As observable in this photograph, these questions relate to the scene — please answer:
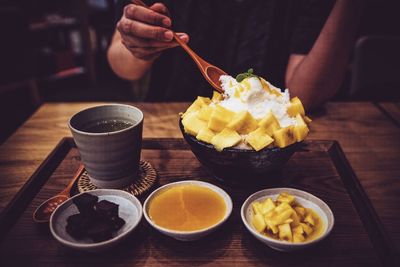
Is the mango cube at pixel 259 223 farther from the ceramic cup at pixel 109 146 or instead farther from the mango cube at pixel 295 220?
the ceramic cup at pixel 109 146

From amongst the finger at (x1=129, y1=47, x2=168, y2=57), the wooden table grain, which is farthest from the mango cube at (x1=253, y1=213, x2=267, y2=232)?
the wooden table grain

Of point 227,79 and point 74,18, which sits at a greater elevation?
point 227,79

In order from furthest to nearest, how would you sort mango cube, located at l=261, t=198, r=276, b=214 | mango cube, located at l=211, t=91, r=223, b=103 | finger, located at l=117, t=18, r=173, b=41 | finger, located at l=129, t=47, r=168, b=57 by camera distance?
finger, located at l=129, t=47, r=168, b=57
finger, located at l=117, t=18, r=173, b=41
mango cube, located at l=211, t=91, r=223, b=103
mango cube, located at l=261, t=198, r=276, b=214

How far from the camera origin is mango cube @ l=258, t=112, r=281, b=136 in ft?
3.41

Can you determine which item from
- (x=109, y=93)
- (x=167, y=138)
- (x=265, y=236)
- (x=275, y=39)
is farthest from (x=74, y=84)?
(x=265, y=236)

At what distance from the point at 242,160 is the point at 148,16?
32.7 inches

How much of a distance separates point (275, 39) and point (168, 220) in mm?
1592

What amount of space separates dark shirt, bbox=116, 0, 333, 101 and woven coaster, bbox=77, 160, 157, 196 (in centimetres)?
104

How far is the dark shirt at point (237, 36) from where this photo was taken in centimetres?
200

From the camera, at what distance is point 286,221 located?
902 millimetres

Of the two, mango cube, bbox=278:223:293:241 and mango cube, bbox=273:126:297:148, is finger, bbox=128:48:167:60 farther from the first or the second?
mango cube, bbox=278:223:293:241

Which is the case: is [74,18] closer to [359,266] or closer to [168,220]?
[168,220]

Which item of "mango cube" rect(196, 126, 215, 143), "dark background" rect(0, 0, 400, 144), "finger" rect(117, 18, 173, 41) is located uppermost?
"finger" rect(117, 18, 173, 41)

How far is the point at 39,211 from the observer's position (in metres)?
1.06
